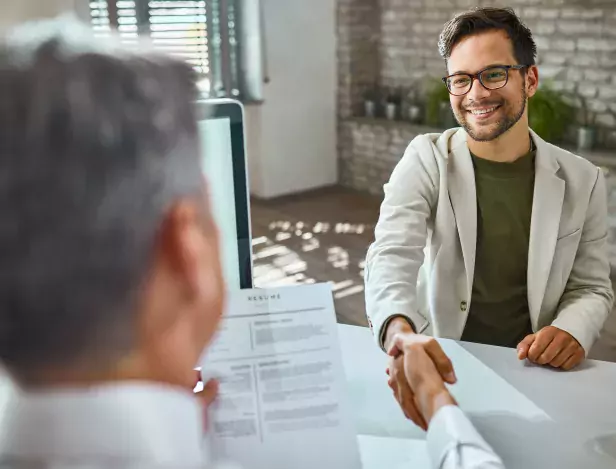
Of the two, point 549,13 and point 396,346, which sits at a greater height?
point 549,13

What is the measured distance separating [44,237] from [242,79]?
4196 millimetres

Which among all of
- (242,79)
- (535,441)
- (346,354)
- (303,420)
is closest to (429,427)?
(303,420)

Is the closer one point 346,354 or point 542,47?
point 346,354

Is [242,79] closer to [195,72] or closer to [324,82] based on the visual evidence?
[324,82]

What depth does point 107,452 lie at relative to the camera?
333 millimetres

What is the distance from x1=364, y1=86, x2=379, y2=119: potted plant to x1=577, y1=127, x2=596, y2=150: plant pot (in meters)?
1.50

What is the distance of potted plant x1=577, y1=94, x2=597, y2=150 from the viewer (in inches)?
129

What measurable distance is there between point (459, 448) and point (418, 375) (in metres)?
0.22

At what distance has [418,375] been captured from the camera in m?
0.81

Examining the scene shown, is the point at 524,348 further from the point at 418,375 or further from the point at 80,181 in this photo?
the point at 80,181

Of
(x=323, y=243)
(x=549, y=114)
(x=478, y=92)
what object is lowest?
(x=323, y=243)

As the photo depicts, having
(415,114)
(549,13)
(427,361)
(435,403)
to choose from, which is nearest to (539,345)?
(427,361)

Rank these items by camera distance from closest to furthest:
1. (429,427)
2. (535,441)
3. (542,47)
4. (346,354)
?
(429,427), (535,441), (346,354), (542,47)

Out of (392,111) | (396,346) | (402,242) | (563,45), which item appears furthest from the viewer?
(392,111)
